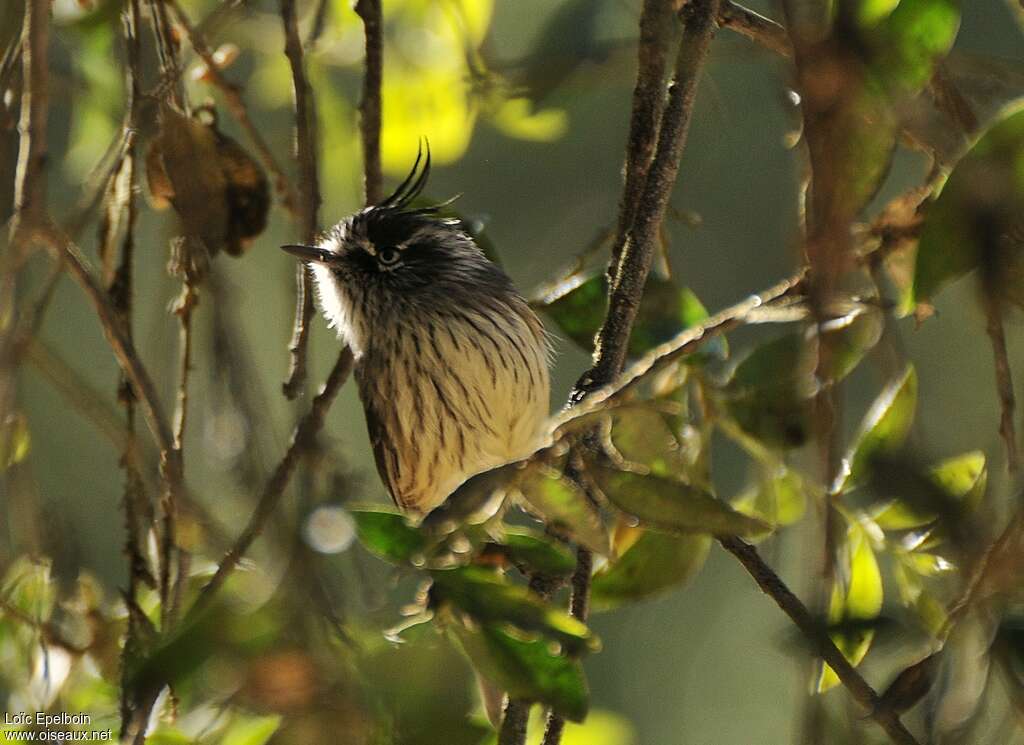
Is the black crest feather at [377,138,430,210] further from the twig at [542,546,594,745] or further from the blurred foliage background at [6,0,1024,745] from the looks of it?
the twig at [542,546,594,745]

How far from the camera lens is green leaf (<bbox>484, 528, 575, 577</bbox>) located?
1352 millimetres

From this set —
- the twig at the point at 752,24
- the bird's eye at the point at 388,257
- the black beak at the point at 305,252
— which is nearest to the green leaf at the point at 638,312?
the twig at the point at 752,24

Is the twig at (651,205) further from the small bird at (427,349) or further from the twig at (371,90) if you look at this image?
the small bird at (427,349)

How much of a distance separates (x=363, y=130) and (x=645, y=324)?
2.25ft

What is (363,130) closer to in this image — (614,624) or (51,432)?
(51,432)

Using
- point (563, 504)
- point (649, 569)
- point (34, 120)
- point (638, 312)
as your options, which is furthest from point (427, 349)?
point (563, 504)

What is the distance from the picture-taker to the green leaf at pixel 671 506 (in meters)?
Answer: 1.33

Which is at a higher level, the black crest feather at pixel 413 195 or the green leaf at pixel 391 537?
the green leaf at pixel 391 537

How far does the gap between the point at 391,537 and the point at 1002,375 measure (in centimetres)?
84

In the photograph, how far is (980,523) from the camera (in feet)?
3.82

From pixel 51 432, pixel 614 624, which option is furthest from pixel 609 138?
pixel 51 432

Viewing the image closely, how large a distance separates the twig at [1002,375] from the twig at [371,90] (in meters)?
1.40

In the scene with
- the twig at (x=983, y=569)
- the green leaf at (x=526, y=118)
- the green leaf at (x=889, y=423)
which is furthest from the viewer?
the green leaf at (x=526, y=118)

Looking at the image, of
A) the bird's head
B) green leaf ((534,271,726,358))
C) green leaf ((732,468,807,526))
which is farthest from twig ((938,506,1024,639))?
the bird's head
